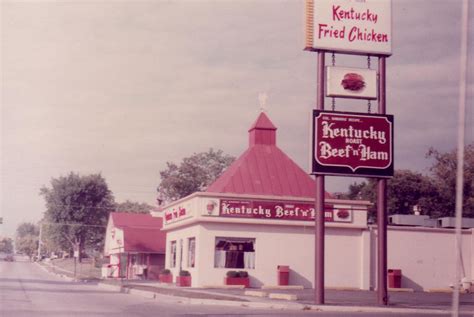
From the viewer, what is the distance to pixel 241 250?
1476 inches

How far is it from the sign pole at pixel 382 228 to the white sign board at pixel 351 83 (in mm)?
327

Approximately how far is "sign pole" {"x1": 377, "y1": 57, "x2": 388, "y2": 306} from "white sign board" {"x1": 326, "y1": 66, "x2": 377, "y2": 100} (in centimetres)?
33

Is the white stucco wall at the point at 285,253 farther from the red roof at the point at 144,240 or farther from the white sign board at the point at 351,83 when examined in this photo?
the red roof at the point at 144,240

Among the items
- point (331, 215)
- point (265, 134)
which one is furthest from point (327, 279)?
point (265, 134)

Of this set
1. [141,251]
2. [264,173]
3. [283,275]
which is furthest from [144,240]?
[283,275]

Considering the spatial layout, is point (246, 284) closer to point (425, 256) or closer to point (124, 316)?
point (425, 256)

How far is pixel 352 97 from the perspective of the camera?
2473 cm

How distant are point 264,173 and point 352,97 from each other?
56.9 ft

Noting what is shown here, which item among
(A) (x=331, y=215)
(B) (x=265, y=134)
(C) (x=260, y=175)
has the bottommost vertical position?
(A) (x=331, y=215)

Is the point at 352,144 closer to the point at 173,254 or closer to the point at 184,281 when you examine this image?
the point at 184,281

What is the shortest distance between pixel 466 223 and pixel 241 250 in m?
18.1

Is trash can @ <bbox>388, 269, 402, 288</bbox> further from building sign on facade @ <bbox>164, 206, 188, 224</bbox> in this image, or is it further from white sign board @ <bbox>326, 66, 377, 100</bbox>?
white sign board @ <bbox>326, 66, 377, 100</bbox>

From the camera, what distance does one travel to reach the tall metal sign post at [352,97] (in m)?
23.8

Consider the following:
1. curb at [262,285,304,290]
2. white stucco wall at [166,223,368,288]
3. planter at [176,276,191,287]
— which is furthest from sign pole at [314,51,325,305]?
planter at [176,276,191,287]
